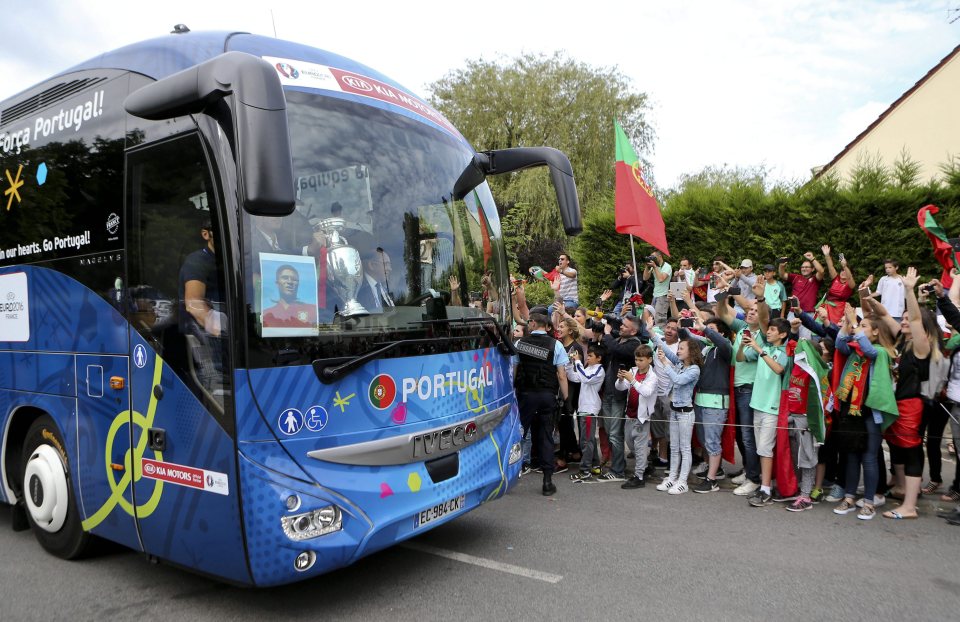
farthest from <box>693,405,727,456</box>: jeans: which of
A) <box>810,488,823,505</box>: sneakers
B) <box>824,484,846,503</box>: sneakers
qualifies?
<box>824,484,846,503</box>: sneakers

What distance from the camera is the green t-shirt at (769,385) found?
651 centimetres

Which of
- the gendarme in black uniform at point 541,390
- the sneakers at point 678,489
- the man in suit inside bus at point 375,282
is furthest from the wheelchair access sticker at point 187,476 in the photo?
the sneakers at point 678,489

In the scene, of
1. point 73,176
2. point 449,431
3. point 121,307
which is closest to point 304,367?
point 449,431

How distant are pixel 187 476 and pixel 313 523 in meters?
0.81

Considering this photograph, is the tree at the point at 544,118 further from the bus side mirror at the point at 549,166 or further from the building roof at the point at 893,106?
the bus side mirror at the point at 549,166

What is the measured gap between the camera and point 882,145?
25.9 metres

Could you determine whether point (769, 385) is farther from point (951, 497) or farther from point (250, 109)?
point (250, 109)

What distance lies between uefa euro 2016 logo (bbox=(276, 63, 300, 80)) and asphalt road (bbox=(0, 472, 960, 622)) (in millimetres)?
3263

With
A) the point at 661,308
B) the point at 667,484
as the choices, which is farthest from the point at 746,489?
the point at 661,308

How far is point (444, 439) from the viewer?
4.29 metres

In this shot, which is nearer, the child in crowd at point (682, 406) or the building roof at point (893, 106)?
the child in crowd at point (682, 406)

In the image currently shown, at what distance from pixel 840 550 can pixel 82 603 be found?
17.7ft

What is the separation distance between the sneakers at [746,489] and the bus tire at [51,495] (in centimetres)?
581

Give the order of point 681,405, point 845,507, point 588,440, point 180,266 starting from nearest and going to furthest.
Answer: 1. point 180,266
2. point 845,507
3. point 681,405
4. point 588,440
